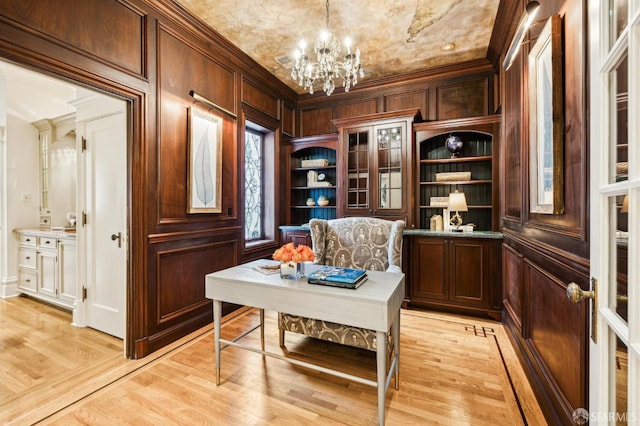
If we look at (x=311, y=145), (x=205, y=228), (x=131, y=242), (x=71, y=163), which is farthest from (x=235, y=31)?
(x=71, y=163)

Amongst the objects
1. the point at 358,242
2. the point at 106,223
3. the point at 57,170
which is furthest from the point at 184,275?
the point at 57,170

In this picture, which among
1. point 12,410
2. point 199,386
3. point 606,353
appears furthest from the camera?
point 199,386

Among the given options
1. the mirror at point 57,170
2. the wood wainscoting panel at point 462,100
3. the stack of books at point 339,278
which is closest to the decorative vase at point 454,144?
the wood wainscoting panel at point 462,100

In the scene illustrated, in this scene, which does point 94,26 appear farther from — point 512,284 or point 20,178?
point 512,284

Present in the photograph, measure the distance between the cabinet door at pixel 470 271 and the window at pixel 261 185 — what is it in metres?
2.48

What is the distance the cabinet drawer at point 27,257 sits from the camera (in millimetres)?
3734

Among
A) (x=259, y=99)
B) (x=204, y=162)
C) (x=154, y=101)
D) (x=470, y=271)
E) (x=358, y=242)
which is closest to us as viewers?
(x=154, y=101)

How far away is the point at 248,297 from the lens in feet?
6.10

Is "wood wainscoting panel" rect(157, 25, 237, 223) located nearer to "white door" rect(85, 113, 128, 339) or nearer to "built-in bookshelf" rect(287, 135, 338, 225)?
"white door" rect(85, 113, 128, 339)

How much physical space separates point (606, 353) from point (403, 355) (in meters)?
1.82

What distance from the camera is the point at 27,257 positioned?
3822 millimetres

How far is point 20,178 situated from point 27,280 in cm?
142

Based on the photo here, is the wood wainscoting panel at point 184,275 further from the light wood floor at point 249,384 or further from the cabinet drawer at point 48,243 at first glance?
the cabinet drawer at point 48,243

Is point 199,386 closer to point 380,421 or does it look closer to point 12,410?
point 12,410
